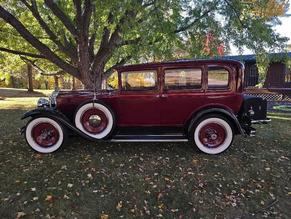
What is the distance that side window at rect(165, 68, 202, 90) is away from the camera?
6.61 metres

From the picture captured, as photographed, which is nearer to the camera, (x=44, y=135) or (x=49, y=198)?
(x=49, y=198)

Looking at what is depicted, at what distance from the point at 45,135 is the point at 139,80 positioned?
8.35 feet

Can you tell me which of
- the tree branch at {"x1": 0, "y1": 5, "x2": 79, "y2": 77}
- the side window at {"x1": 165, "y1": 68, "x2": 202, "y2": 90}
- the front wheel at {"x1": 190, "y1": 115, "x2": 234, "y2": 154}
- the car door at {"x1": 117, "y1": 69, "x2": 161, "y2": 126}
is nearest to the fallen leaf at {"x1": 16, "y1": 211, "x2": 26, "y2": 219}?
the car door at {"x1": 117, "y1": 69, "x2": 161, "y2": 126}

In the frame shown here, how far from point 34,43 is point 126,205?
7005mm

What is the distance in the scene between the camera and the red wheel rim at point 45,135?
6.54m

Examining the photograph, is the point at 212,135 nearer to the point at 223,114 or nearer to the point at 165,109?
the point at 223,114

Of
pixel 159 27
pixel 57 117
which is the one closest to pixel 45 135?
pixel 57 117

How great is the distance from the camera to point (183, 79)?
6641 mm

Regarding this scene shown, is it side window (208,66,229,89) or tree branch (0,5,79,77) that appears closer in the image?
side window (208,66,229,89)

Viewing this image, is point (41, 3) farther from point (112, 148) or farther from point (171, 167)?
point (171, 167)

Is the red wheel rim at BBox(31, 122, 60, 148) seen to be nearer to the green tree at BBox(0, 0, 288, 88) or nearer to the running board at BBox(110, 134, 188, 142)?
the running board at BBox(110, 134, 188, 142)

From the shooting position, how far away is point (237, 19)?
8273 mm

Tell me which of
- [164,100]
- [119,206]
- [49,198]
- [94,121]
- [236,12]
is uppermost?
[236,12]

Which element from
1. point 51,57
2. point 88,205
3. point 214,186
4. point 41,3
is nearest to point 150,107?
point 214,186
